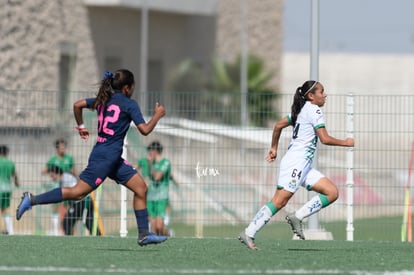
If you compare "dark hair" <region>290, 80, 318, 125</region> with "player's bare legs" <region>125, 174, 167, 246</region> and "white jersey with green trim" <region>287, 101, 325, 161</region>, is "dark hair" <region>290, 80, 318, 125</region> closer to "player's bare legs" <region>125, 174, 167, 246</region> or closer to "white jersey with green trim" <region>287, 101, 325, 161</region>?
"white jersey with green trim" <region>287, 101, 325, 161</region>

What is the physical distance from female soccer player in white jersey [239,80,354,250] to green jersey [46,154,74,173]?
677 centimetres

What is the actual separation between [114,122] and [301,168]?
2.04 metres

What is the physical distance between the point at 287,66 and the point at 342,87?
10.4ft

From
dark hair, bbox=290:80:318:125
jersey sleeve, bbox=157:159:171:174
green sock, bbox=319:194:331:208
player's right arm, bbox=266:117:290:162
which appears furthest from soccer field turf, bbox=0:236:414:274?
jersey sleeve, bbox=157:159:171:174

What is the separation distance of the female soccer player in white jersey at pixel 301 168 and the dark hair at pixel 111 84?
1774 millimetres

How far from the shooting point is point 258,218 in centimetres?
1447

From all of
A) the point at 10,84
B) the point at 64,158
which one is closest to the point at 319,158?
the point at 64,158

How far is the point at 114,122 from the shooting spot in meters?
14.1

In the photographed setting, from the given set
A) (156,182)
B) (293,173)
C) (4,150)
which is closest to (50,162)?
(4,150)

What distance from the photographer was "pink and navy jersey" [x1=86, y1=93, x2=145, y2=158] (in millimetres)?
14098

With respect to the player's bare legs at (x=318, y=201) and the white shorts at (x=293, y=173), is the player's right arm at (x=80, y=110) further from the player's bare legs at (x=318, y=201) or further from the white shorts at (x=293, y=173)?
the player's bare legs at (x=318, y=201)

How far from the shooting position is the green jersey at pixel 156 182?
20688 mm

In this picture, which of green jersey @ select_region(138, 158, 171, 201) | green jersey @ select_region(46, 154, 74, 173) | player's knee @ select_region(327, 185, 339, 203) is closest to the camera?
player's knee @ select_region(327, 185, 339, 203)

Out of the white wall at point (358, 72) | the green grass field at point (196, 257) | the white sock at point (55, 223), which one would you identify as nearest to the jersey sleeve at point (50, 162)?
the white sock at point (55, 223)
